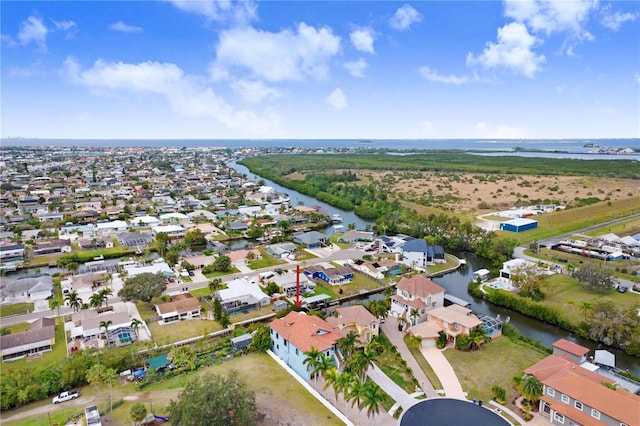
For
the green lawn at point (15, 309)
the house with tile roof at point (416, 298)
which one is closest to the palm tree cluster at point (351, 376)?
the house with tile roof at point (416, 298)

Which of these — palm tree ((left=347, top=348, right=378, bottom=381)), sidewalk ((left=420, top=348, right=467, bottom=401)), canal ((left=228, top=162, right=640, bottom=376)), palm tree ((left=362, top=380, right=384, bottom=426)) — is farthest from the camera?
canal ((left=228, top=162, right=640, bottom=376))

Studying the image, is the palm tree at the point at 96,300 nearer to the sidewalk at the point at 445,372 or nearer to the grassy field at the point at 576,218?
the sidewalk at the point at 445,372

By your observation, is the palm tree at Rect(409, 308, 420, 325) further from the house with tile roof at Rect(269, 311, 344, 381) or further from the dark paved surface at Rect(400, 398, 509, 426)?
the dark paved surface at Rect(400, 398, 509, 426)

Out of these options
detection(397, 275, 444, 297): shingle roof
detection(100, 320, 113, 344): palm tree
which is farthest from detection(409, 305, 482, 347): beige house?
detection(100, 320, 113, 344): palm tree

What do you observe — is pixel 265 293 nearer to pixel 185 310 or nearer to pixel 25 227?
pixel 185 310

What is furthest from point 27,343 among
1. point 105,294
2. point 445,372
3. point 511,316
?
point 511,316

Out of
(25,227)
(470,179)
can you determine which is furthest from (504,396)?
(470,179)
